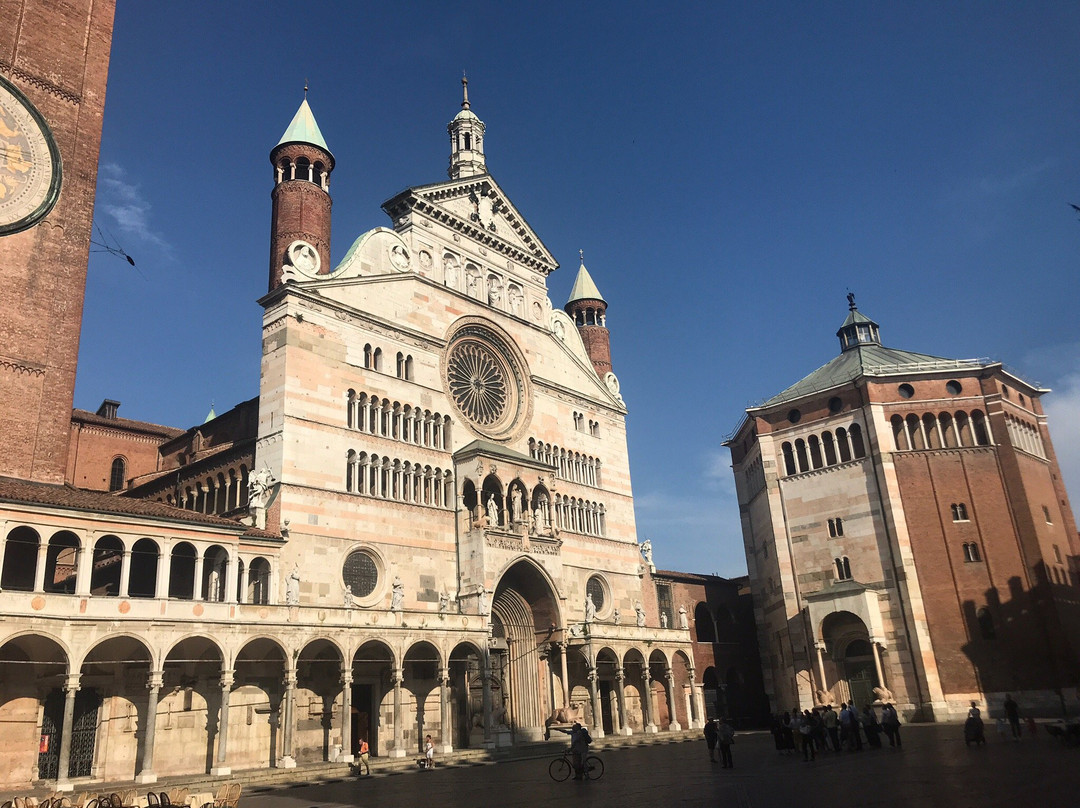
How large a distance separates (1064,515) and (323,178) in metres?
43.9

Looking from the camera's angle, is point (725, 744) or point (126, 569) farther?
point (126, 569)

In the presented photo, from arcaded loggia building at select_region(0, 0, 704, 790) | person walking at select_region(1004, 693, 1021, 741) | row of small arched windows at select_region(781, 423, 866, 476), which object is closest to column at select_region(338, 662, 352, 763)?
arcaded loggia building at select_region(0, 0, 704, 790)

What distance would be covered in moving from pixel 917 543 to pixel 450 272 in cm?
2782

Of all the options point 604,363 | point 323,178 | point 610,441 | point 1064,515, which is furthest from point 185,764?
point 1064,515

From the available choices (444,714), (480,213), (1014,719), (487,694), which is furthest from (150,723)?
(480,213)

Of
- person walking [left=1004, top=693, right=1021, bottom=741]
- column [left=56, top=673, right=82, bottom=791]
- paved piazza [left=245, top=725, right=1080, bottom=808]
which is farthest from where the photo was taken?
person walking [left=1004, top=693, right=1021, bottom=741]

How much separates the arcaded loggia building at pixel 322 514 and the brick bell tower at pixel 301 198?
129mm

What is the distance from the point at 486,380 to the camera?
42.7 meters

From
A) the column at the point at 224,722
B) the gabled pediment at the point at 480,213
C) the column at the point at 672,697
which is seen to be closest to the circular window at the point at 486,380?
the gabled pediment at the point at 480,213

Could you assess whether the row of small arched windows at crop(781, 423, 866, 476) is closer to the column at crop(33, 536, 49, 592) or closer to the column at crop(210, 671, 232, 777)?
the column at crop(210, 671, 232, 777)

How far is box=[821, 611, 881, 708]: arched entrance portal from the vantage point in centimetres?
4416

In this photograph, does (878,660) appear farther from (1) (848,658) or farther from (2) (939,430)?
(2) (939,430)

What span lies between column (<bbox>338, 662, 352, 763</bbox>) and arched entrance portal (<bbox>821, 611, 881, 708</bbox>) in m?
26.5

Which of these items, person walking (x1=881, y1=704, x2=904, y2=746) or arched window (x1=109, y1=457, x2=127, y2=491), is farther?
arched window (x1=109, y1=457, x2=127, y2=491)
